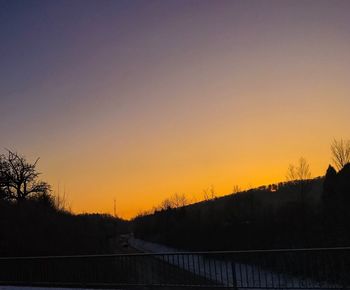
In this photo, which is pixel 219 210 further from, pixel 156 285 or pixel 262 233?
pixel 156 285

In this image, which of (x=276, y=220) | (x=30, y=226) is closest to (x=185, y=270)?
(x=30, y=226)

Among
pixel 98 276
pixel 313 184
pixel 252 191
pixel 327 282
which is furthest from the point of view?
pixel 252 191

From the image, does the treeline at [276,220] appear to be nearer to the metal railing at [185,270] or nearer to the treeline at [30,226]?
the treeline at [30,226]

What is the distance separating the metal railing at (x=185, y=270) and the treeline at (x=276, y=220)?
24089 millimetres

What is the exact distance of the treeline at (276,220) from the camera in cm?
4150

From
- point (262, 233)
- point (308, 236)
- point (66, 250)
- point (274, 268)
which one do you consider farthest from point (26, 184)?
point (274, 268)

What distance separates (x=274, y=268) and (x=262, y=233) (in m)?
38.3

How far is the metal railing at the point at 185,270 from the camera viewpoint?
522 inches

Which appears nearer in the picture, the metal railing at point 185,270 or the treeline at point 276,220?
the metal railing at point 185,270

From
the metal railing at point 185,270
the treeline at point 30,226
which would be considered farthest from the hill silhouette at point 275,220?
the metal railing at point 185,270

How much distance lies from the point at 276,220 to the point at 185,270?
3698 cm

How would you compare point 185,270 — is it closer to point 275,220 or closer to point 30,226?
point 30,226

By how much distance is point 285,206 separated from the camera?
5219cm

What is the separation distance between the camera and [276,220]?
167 ft
